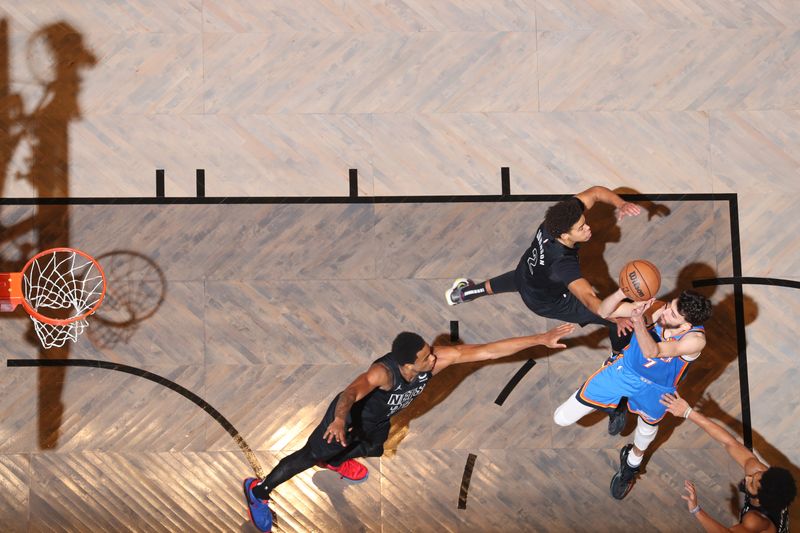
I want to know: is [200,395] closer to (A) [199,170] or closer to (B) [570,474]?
(A) [199,170]

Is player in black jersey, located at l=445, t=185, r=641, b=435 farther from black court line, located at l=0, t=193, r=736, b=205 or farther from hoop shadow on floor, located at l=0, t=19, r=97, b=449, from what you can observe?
hoop shadow on floor, located at l=0, t=19, r=97, b=449

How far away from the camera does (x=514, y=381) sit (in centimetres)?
727

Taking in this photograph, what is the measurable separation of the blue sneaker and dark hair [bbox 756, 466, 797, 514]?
397cm

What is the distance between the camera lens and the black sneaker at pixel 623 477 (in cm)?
696

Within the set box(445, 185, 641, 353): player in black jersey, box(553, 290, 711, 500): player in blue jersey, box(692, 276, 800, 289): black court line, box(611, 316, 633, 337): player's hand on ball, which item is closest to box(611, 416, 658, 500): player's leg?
box(553, 290, 711, 500): player in blue jersey

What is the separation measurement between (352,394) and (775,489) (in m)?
3.05

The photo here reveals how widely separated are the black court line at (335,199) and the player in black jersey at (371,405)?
5.45 ft

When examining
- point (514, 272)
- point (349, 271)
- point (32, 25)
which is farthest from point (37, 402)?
point (514, 272)

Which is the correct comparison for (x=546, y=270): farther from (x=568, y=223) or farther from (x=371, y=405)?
(x=371, y=405)

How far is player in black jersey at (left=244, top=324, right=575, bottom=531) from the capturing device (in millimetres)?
5816

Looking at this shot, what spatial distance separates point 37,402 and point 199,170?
2.55 metres

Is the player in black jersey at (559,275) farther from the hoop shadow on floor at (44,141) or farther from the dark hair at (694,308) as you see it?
the hoop shadow on floor at (44,141)

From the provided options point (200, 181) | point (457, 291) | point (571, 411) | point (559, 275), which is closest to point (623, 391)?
point (571, 411)

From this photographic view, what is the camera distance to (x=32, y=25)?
749 centimetres
